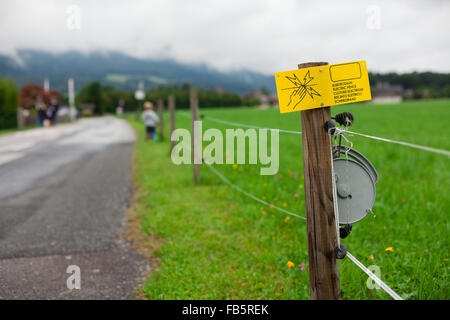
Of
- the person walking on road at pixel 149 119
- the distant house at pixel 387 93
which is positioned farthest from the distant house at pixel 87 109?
the distant house at pixel 387 93

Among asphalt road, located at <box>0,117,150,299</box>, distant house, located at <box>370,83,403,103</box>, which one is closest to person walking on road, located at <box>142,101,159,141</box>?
asphalt road, located at <box>0,117,150,299</box>

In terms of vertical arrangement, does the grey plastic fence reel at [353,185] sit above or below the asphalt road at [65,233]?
above

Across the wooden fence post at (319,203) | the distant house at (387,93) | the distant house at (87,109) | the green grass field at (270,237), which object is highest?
the distant house at (387,93)

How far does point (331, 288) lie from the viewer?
2066 mm

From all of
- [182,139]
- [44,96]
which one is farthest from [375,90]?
[182,139]

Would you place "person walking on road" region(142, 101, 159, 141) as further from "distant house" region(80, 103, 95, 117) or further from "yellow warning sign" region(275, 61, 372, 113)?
"distant house" region(80, 103, 95, 117)

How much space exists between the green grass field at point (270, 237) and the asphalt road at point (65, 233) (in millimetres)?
352

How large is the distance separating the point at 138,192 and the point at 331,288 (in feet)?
16.4

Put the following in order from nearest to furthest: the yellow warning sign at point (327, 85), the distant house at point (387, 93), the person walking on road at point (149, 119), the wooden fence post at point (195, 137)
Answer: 1. the yellow warning sign at point (327, 85)
2. the wooden fence post at point (195, 137)
3. the person walking on road at point (149, 119)
4. the distant house at point (387, 93)

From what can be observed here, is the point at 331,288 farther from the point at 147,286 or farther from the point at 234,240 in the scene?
the point at 234,240

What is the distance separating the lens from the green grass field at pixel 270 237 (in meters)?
3.06

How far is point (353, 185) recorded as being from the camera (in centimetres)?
211

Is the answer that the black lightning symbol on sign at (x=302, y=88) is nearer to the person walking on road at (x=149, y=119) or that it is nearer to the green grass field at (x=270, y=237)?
the green grass field at (x=270, y=237)

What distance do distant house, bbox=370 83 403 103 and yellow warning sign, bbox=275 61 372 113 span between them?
147810mm
